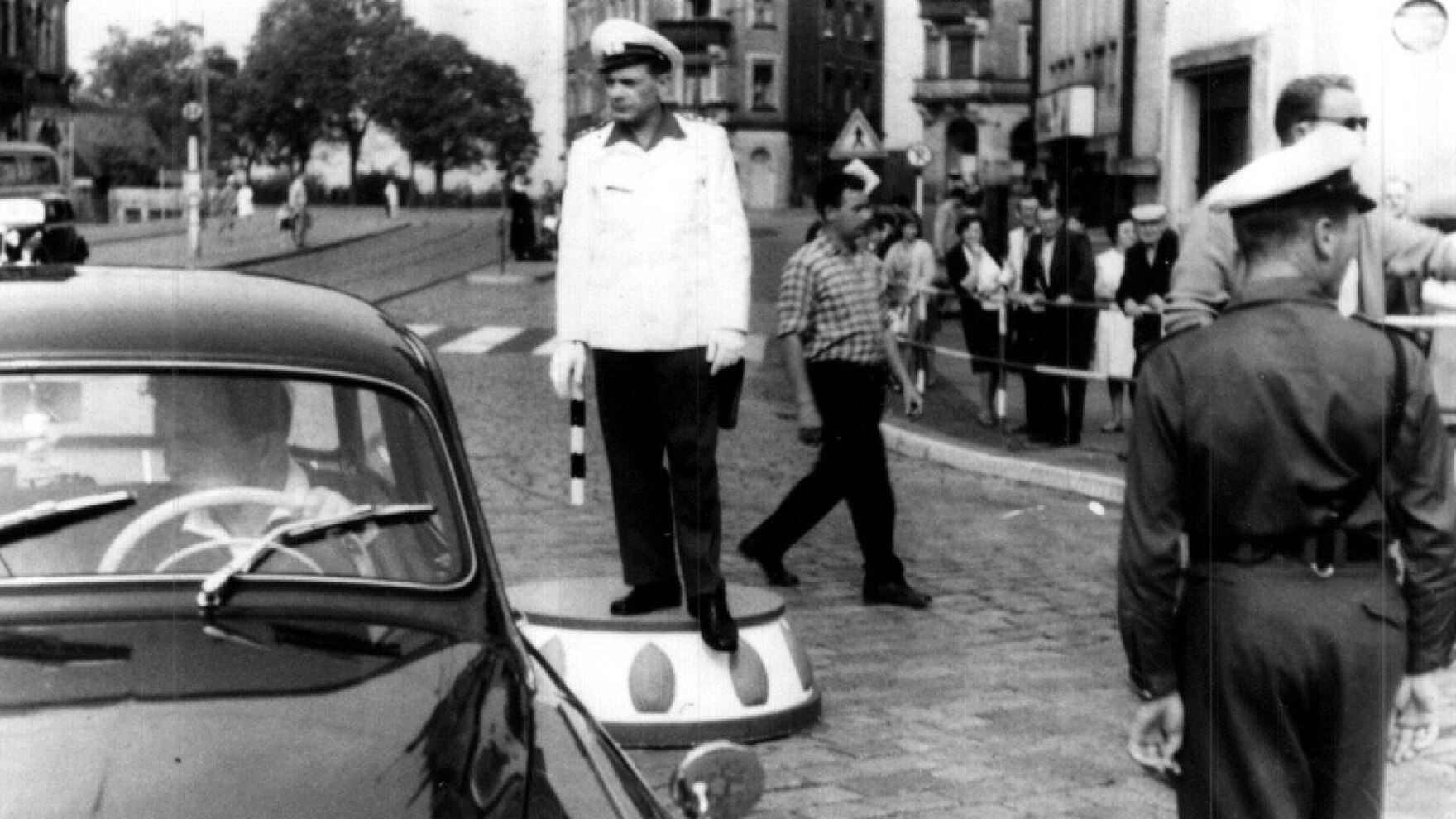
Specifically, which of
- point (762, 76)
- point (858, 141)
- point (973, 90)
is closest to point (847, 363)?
point (858, 141)

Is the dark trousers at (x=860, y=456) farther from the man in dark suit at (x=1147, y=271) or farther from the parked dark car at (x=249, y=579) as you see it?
the man in dark suit at (x=1147, y=271)

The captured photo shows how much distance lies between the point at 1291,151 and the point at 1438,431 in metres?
0.52

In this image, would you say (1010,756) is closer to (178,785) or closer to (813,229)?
(178,785)

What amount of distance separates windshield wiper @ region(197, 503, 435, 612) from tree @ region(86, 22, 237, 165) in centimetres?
2059

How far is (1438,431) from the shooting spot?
382 centimetres

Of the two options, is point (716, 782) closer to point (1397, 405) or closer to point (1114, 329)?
point (1397, 405)

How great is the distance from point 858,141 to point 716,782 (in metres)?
18.9

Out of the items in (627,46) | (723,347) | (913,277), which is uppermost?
(627,46)

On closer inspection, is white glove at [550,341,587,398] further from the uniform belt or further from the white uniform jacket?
the uniform belt

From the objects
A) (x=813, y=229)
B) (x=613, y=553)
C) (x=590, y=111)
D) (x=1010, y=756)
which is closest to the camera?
(x=1010, y=756)

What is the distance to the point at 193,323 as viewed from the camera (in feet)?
13.9

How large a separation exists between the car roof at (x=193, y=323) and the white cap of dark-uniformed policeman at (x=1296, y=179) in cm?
153

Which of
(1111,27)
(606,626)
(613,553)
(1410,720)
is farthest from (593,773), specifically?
(1111,27)

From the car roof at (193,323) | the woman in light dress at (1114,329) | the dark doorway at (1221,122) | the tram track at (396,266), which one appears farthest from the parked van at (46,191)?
the car roof at (193,323)
